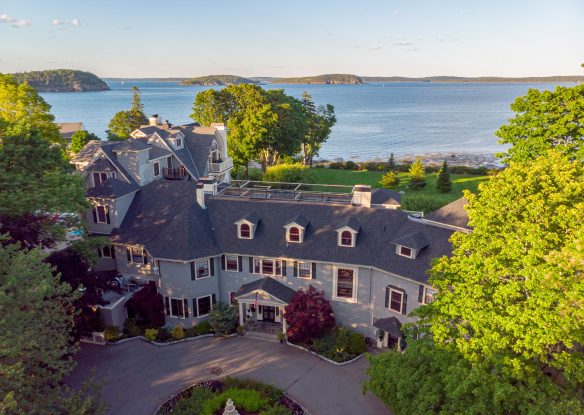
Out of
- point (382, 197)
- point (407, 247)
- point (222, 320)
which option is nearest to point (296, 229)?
point (407, 247)

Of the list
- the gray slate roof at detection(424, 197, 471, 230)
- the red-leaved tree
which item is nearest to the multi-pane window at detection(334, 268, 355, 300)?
the red-leaved tree

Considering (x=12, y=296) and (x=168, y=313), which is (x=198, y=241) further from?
(x=12, y=296)

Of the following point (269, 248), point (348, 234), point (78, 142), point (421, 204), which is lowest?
point (421, 204)

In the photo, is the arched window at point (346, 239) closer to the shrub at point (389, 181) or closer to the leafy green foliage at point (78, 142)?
the shrub at point (389, 181)

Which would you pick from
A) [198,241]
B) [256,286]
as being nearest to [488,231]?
[256,286]

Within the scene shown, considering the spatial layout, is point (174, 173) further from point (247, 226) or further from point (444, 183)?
point (444, 183)

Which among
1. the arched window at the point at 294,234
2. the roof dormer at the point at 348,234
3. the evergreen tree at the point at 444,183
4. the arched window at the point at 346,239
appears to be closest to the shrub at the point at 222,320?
the arched window at the point at 294,234
